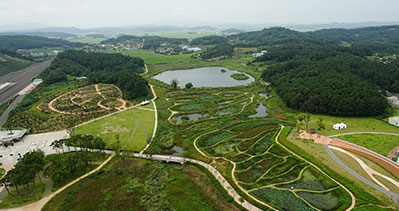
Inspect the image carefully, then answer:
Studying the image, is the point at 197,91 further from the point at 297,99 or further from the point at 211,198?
the point at 211,198

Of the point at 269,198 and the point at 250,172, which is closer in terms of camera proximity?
the point at 269,198

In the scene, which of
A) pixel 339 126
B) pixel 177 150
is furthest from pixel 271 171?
pixel 339 126

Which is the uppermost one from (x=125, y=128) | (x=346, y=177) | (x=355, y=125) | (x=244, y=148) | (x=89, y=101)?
(x=89, y=101)

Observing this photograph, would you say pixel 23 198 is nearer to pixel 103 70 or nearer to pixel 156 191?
pixel 156 191

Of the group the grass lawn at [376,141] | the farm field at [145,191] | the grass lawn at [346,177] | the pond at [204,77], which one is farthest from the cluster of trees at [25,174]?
the pond at [204,77]

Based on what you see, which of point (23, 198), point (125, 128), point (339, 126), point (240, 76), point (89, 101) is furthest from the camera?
point (240, 76)

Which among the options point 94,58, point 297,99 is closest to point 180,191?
point 297,99

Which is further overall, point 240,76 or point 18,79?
point 240,76

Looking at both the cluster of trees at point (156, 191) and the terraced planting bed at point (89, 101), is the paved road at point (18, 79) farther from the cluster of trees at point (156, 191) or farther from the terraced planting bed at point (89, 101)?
the cluster of trees at point (156, 191)

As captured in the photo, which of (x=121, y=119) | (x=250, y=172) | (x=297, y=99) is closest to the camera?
(x=250, y=172)
